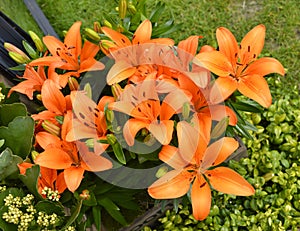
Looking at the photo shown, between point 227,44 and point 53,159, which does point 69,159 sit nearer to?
point 53,159

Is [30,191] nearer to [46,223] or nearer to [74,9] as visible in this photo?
[46,223]

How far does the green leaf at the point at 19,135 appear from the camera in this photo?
1.28 meters

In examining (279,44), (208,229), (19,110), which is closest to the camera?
(19,110)

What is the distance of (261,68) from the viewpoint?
48.7 inches

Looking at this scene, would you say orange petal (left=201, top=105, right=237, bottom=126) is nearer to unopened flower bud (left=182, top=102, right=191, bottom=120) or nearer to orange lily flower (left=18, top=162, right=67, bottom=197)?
unopened flower bud (left=182, top=102, right=191, bottom=120)

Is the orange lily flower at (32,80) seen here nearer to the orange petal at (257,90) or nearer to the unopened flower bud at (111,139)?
the unopened flower bud at (111,139)

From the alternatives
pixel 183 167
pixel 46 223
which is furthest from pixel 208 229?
pixel 46 223

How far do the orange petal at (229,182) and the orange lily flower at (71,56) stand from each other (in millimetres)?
418

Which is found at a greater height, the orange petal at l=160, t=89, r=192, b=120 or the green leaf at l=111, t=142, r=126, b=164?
the orange petal at l=160, t=89, r=192, b=120

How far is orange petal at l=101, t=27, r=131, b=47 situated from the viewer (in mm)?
1289

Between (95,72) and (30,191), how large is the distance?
0.38 meters

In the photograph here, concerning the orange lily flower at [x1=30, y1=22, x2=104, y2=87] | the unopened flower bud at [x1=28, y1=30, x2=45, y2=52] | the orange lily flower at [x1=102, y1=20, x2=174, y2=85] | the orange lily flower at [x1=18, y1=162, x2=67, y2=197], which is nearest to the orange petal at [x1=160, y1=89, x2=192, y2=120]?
the orange lily flower at [x1=102, y1=20, x2=174, y2=85]

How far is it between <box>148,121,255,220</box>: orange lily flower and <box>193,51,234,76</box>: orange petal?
0.52 ft

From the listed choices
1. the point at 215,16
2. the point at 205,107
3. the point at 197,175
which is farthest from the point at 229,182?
the point at 215,16
